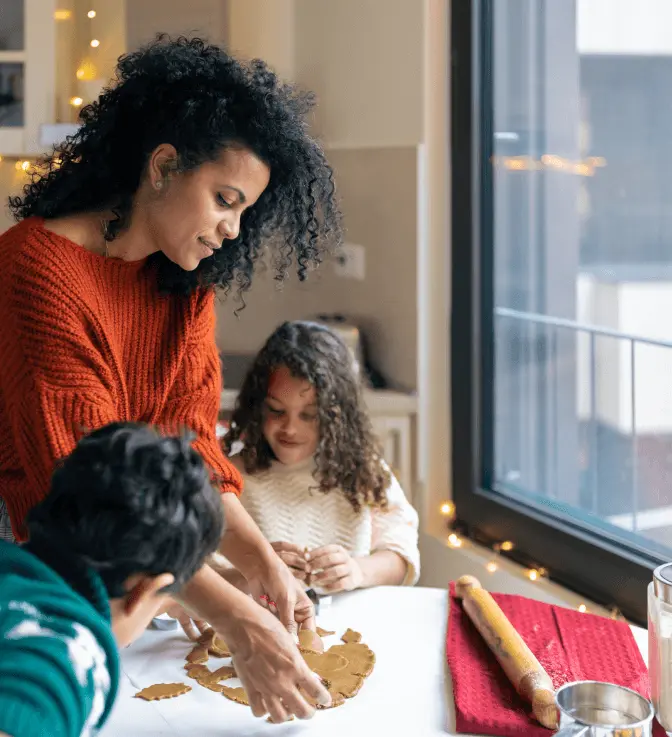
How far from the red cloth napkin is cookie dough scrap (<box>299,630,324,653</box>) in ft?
0.52

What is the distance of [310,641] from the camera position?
50.4 inches

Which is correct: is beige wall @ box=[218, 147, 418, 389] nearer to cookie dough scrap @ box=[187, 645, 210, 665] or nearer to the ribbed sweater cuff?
cookie dough scrap @ box=[187, 645, 210, 665]

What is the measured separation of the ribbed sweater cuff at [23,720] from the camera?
707 millimetres

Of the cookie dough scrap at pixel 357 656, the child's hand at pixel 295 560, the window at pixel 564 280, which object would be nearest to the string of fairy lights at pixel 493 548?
the window at pixel 564 280

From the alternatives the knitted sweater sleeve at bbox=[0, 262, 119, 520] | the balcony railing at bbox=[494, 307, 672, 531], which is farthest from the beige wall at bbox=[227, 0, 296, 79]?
the knitted sweater sleeve at bbox=[0, 262, 119, 520]

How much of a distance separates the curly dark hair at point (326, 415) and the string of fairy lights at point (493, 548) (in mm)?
438

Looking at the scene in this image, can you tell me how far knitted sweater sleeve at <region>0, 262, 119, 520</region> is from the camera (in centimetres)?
111

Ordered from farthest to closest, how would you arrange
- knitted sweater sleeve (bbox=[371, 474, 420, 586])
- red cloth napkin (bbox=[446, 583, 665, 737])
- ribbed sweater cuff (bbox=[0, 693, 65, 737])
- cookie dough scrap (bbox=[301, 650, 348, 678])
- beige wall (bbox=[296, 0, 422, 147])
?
beige wall (bbox=[296, 0, 422, 147]) < knitted sweater sleeve (bbox=[371, 474, 420, 586]) < cookie dough scrap (bbox=[301, 650, 348, 678]) < red cloth napkin (bbox=[446, 583, 665, 737]) < ribbed sweater cuff (bbox=[0, 693, 65, 737])

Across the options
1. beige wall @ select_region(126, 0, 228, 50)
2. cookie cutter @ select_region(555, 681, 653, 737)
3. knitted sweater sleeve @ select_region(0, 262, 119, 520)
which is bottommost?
cookie cutter @ select_region(555, 681, 653, 737)

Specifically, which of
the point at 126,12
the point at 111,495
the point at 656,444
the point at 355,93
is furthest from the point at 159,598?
the point at 126,12

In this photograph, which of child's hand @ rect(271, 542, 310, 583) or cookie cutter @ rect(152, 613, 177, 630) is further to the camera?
child's hand @ rect(271, 542, 310, 583)

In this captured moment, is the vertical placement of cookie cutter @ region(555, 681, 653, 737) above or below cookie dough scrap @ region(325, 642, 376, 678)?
above

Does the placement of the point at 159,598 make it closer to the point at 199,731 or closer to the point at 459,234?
the point at 199,731

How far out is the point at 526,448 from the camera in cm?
237
